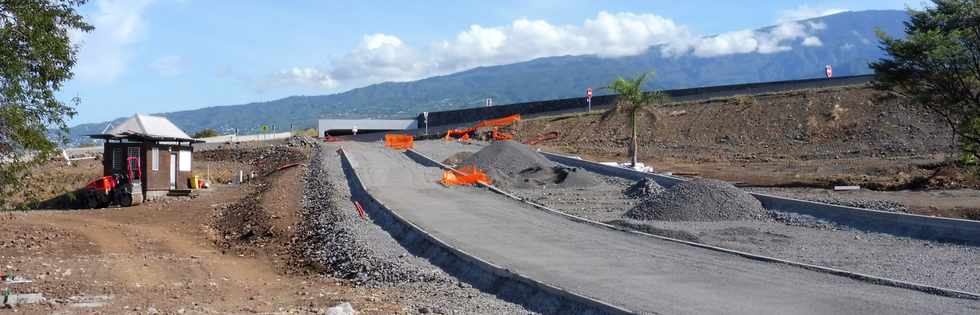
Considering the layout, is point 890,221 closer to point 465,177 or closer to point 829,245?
point 829,245

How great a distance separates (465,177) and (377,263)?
1605 cm

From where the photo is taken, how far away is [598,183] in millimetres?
32656

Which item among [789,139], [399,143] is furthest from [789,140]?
[399,143]

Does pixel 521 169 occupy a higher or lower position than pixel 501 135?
lower

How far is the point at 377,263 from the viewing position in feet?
55.5

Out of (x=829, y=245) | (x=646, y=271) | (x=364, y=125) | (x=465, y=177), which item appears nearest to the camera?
(x=646, y=271)

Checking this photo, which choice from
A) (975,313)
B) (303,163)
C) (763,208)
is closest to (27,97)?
(975,313)

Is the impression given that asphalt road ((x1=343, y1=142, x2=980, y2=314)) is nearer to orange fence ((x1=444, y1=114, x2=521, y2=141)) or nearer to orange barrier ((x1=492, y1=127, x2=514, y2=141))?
orange barrier ((x1=492, y1=127, x2=514, y2=141))

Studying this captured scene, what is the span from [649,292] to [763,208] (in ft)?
38.2

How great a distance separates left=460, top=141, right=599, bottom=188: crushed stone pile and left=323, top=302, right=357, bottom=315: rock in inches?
797

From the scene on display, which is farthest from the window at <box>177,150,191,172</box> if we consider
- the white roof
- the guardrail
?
the guardrail

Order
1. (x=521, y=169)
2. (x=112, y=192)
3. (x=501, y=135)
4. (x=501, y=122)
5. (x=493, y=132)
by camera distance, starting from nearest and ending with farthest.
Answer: (x=112, y=192) → (x=521, y=169) → (x=501, y=135) → (x=493, y=132) → (x=501, y=122)

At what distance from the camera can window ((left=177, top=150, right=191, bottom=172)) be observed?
38000 mm

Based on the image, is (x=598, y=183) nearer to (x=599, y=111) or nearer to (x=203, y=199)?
(x=203, y=199)
